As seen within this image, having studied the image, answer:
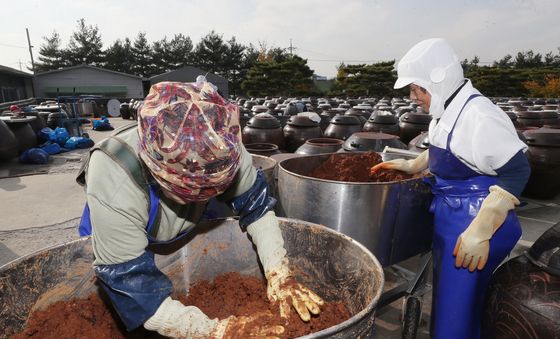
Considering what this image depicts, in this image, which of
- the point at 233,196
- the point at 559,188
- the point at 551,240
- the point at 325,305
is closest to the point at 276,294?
the point at 325,305

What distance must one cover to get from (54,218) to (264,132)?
10.9ft

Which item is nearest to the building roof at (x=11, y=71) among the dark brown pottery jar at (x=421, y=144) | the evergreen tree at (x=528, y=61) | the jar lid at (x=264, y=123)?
Answer: the jar lid at (x=264, y=123)

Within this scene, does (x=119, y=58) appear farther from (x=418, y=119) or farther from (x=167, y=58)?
(x=418, y=119)

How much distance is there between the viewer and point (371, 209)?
2029 millimetres

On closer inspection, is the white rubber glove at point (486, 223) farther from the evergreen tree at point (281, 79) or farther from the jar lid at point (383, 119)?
the evergreen tree at point (281, 79)

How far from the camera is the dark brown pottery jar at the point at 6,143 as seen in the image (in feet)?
23.6

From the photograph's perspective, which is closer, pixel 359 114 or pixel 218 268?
pixel 218 268

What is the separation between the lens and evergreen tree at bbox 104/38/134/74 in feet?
137

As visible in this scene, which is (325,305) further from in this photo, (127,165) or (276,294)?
(127,165)

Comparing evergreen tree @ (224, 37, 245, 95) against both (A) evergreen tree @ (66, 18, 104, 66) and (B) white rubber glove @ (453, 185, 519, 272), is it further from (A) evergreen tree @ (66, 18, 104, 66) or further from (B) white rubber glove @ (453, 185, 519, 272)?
(B) white rubber glove @ (453, 185, 519, 272)

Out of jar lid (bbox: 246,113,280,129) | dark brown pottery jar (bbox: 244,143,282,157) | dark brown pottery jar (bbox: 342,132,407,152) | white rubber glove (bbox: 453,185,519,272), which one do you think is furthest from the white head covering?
jar lid (bbox: 246,113,280,129)

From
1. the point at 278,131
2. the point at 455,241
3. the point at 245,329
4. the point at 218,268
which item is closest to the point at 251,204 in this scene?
the point at 218,268

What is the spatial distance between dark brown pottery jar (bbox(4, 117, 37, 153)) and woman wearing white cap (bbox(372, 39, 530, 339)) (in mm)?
8921

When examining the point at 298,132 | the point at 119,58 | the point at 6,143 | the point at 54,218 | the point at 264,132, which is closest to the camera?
the point at 54,218
